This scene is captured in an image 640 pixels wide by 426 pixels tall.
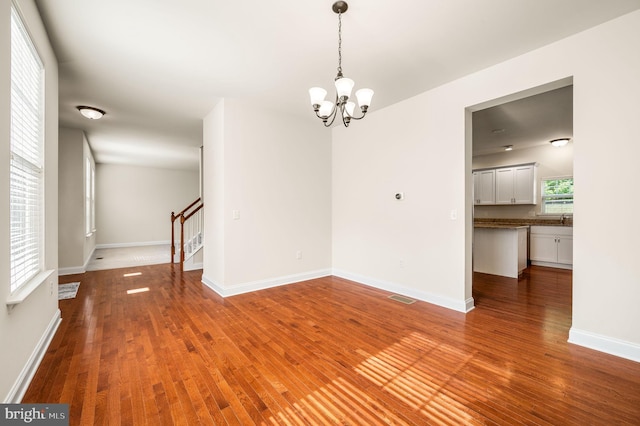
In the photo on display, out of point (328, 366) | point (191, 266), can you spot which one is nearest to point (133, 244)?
point (191, 266)

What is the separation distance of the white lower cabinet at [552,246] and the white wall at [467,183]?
386 cm

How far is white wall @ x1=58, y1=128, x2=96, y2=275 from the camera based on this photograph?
541cm

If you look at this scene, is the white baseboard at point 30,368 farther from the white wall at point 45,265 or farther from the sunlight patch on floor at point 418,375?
the sunlight patch on floor at point 418,375

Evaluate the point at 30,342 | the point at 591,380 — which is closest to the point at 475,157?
the point at 591,380

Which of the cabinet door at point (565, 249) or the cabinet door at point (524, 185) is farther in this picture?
the cabinet door at point (524, 185)

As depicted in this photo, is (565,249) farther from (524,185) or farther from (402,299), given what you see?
(402,299)

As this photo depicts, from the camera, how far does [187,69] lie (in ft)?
10.5

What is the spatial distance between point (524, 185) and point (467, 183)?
4445 millimetres

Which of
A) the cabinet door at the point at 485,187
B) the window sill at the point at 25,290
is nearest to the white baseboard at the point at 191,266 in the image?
the window sill at the point at 25,290

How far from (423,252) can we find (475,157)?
5172 mm

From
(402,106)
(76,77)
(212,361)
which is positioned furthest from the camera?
(402,106)

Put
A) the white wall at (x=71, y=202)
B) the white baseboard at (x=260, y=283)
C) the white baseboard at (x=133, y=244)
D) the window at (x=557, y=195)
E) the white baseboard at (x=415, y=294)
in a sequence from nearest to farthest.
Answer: the white baseboard at (x=415, y=294) < the white baseboard at (x=260, y=283) < the white wall at (x=71, y=202) < the window at (x=557, y=195) < the white baseboard at (x=133, y=244)

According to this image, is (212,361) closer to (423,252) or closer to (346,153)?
(423,252)

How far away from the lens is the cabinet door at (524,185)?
654 centimetres
